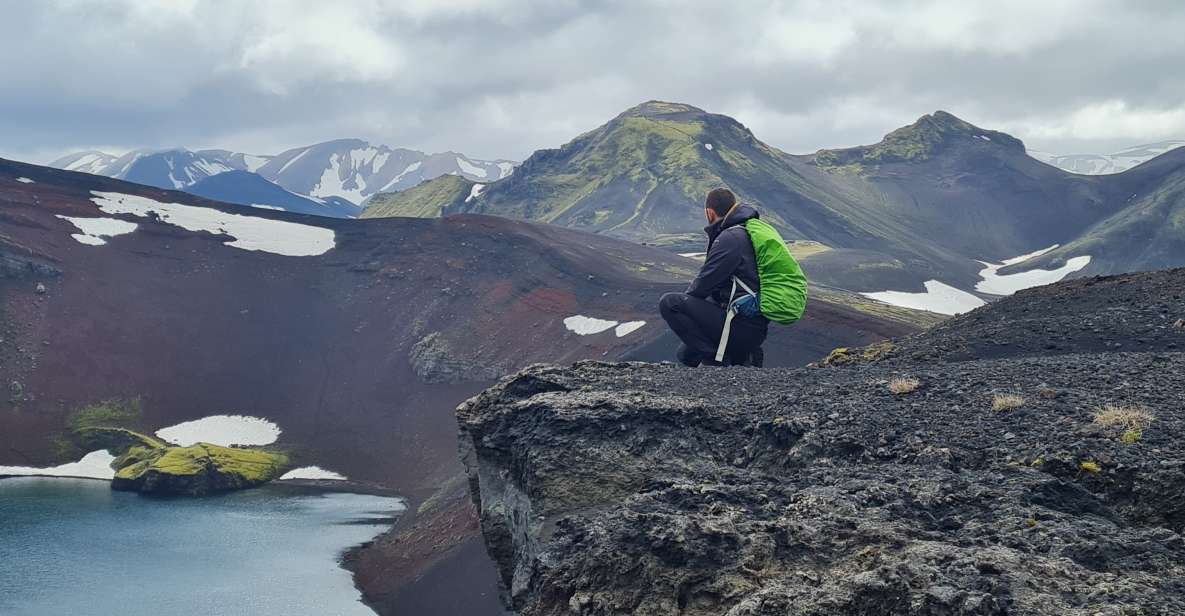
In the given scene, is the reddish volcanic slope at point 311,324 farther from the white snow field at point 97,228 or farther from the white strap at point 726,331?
the white strap at point 726,331

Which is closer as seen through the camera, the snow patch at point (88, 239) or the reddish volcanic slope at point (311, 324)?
the reddish volcanic slope at point (311, 324)

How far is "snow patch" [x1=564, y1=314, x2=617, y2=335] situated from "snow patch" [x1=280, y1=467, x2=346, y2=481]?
18207mm

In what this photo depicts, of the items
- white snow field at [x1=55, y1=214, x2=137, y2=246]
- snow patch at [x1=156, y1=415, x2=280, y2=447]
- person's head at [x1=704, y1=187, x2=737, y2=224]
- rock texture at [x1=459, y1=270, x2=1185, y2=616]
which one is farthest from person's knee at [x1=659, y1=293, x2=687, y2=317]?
white snow field at [x1=55, y1=214, x2=137, y2=246]

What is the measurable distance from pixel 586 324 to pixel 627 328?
15.3 ft

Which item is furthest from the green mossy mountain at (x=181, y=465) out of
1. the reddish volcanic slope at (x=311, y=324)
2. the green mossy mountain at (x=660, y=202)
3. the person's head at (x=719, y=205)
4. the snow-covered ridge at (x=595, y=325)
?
the green mossy mountain at (x=660, y=202)

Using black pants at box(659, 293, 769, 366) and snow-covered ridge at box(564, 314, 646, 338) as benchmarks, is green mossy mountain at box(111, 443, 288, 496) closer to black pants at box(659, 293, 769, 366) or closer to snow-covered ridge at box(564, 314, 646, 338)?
snow-covered ridge at box(564, 314, 646, 338)

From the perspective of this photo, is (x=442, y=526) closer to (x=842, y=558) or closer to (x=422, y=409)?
(x=422, y=409)

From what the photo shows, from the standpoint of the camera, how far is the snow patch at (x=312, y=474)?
2327 inches

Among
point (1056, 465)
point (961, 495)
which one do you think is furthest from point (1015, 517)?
point (1056, 465)

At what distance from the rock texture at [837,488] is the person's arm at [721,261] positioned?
1176 millimetres

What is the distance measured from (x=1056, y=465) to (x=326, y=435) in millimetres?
61060

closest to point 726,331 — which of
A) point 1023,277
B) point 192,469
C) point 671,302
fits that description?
point 671,302

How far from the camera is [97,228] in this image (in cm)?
7925

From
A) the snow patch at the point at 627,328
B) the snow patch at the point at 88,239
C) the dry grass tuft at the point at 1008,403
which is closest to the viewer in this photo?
the dry grass tuft at the point at 1008,403
